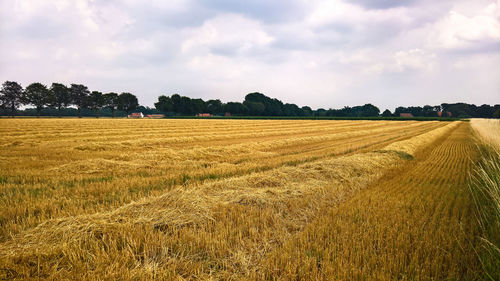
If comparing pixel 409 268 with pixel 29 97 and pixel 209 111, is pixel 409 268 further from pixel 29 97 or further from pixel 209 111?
pixel 209 111

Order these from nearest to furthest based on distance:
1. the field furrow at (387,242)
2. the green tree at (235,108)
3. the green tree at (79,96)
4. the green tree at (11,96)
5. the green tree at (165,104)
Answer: the field furrow at (387,242) → the green tree at (11,96) → the green tree at (79,96) → the green tree at (165,104) → the green tree at (235,108)

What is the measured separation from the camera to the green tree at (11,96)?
9256 centimetres

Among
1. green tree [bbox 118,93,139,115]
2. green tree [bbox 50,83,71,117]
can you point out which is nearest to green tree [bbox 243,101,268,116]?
green tree [bbox 118,93,139,115]

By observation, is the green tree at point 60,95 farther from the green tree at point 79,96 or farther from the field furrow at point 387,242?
the field furrow at point 387,242

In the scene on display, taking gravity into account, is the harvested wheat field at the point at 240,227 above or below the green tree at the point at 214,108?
below

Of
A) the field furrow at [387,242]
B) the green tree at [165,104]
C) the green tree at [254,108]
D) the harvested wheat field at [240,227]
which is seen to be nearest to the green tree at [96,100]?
the green tree at [165,104]

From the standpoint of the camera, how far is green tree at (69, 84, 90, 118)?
110 m

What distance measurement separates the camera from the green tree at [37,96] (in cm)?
9419

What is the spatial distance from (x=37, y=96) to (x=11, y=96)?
27.8 ft

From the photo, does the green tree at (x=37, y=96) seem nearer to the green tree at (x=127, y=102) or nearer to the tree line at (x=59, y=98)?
the tree line at (x=59, y=98)

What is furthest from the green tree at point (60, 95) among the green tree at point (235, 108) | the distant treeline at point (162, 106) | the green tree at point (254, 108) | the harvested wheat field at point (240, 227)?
the harvested wheat field at point (240, 227)

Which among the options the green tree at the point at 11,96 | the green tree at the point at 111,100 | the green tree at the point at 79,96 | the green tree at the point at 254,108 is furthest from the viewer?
the green tree at the point at 254,108

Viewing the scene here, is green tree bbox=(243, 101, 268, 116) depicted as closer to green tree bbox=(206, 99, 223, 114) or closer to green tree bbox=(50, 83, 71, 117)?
green tree bbox=(206, 99, 223, 114)

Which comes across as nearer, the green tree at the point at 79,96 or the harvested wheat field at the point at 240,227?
the harvested wheat field at the point at 240,227
